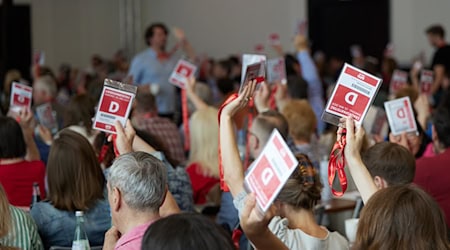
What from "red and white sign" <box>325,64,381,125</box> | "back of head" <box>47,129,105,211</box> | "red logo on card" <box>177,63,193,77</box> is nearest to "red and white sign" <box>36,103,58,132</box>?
"red logo on card" <box>177,63,193,77</box>

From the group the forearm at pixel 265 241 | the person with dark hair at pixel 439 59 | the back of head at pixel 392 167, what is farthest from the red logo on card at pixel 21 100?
the person with dark hair at pixel 439 59

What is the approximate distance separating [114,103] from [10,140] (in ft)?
3.88

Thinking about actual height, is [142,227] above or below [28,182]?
above

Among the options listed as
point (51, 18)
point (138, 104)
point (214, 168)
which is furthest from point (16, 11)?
point (214, 168)

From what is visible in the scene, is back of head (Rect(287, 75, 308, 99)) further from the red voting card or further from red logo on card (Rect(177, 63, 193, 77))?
the red voting card

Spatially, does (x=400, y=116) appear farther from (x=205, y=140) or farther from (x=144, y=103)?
(x=144, y=103)

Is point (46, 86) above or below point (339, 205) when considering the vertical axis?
above

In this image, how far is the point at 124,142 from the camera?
3.72 m

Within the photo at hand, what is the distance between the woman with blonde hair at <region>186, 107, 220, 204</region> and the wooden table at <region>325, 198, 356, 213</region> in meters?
0.76

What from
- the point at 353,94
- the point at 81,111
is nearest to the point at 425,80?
the point at 81,111

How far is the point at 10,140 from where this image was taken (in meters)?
4.81

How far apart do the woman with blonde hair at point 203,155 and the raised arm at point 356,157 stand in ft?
8.02

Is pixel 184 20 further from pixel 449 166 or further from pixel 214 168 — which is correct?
pixel 449 166

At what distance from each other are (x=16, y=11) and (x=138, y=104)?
9.25 meters
